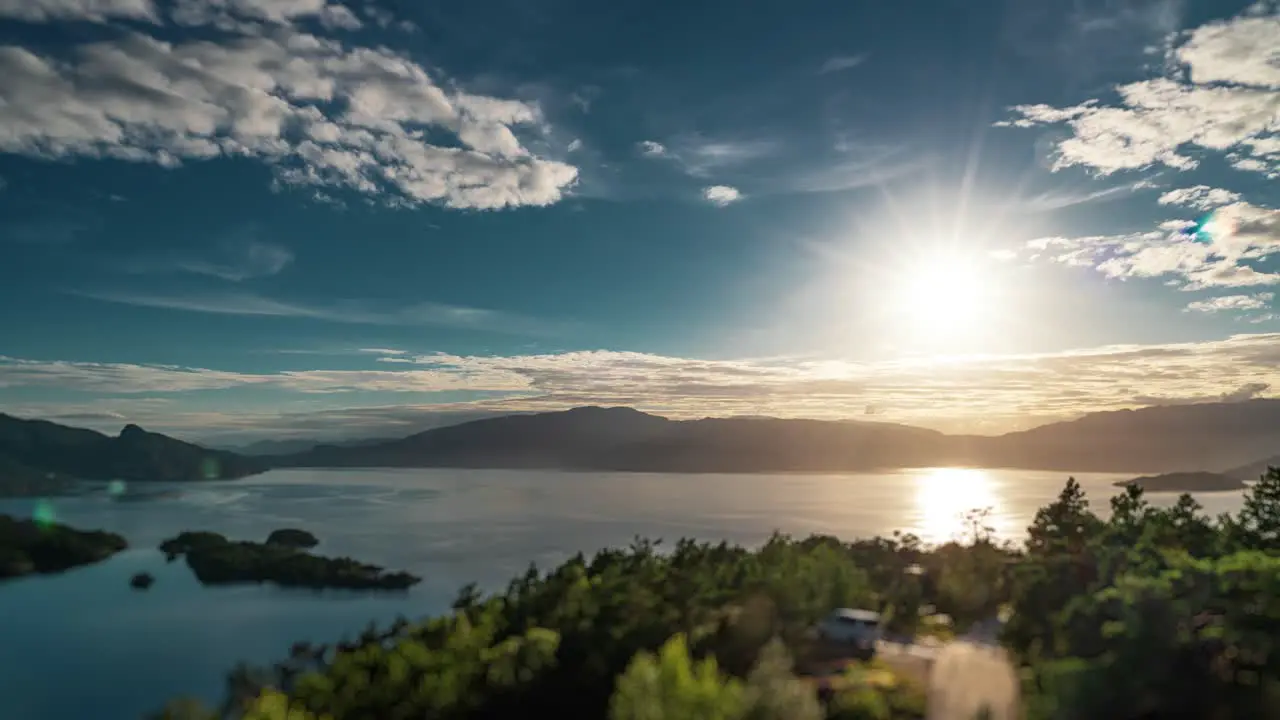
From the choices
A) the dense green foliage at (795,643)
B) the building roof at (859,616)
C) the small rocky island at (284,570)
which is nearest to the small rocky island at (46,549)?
the small rocky island at (284,570)

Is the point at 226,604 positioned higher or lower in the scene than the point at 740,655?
lower

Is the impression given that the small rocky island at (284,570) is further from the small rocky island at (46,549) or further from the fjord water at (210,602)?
the small rocky island at (46,549)

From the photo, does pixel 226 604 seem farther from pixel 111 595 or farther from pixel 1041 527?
pixel 1041 527

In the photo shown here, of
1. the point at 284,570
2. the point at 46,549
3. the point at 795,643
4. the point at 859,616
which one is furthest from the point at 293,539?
the point at 859,616

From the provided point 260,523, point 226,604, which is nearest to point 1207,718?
point 226,604

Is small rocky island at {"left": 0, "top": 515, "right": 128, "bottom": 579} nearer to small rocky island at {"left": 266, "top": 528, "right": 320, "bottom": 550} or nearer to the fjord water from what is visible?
the fjord water

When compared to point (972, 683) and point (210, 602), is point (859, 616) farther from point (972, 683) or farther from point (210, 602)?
point (210, 602)
